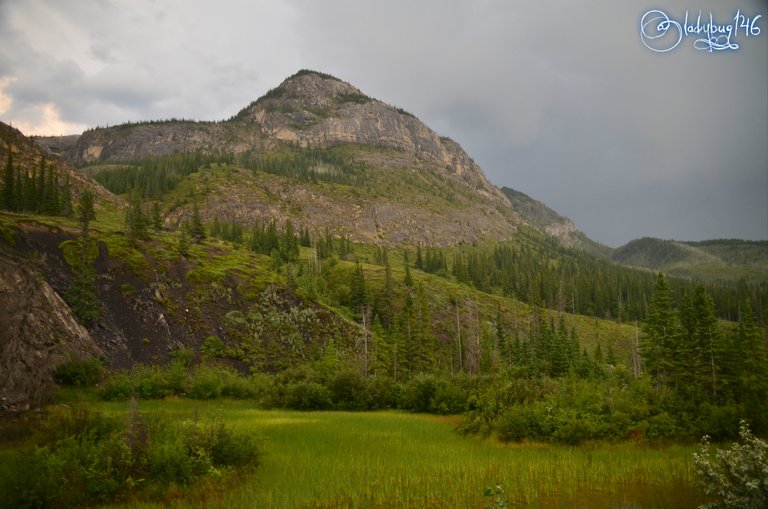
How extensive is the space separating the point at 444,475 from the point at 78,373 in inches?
1250

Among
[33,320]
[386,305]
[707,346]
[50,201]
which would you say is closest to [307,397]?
[33,320]

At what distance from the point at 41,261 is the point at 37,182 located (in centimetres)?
6837

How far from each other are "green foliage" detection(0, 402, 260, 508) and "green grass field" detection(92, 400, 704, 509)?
32.6 inches

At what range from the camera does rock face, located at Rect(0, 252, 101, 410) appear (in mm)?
21922

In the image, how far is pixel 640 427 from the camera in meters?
24.2

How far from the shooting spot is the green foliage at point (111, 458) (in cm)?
1245

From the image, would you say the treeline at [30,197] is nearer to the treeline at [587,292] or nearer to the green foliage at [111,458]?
the green foliage at [111,458]

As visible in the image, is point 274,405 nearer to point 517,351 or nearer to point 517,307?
point 517,351

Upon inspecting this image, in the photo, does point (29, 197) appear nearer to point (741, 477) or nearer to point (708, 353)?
point (741, 477)

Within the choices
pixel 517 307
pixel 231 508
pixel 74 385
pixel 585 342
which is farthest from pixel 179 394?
pixel 517 307

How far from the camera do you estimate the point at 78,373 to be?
35000 millimetres

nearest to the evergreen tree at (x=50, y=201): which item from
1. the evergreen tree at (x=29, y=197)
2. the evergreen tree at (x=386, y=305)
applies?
the evergreen tree at (x=29, y=197)

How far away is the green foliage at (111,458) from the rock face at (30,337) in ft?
27.0

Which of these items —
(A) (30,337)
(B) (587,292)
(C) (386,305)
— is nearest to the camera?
(A) (30,337)
